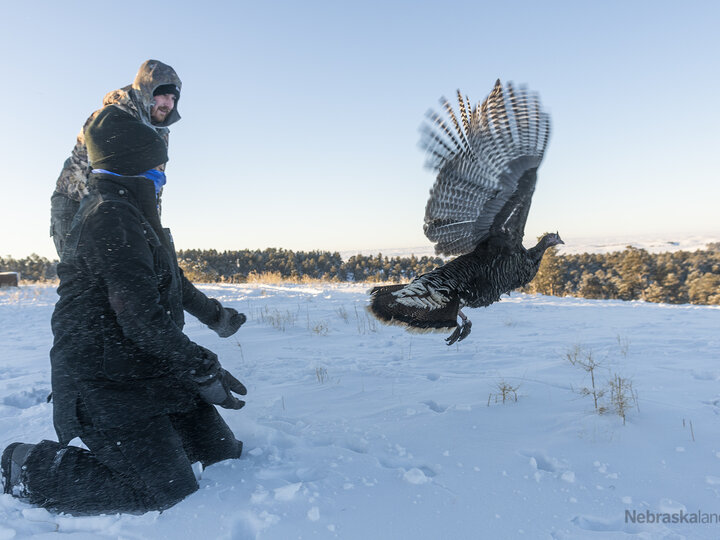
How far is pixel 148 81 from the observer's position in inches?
103

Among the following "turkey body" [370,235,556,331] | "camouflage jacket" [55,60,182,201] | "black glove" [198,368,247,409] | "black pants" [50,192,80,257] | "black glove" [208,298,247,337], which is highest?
"camouflage jacket" [55,60,182,201]

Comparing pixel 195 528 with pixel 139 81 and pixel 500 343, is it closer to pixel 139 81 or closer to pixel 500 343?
pixel 139 81

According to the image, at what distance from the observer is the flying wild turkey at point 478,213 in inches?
113

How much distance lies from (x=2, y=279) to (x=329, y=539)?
15096mm

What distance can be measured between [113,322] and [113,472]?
0.67 m

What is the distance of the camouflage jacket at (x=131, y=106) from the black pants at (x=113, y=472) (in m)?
1.54

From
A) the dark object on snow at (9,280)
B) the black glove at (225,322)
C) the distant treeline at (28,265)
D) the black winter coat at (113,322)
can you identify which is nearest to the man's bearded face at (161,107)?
the black winter coat at (113,322)

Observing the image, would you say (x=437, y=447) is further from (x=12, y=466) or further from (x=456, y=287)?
(x=12, y=466)

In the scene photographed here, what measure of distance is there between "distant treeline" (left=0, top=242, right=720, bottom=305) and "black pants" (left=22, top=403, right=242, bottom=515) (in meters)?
24.2

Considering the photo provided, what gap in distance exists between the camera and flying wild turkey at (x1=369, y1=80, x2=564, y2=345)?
9.41 ft

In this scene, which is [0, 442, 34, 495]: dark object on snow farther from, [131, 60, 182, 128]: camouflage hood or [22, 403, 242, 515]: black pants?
[131, 60, 182, 128]: camouflage hood

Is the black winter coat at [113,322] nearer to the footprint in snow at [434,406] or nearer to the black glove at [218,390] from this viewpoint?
the black glove at [218,390]

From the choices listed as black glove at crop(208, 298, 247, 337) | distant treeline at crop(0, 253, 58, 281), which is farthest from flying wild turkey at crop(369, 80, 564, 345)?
distant treeline at crop(0, 253, 58, 281)

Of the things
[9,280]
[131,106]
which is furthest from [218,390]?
[9,280]
